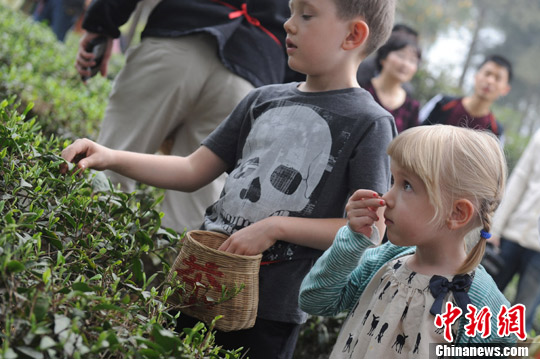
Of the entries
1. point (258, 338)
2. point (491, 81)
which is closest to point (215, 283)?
point (258, 338)

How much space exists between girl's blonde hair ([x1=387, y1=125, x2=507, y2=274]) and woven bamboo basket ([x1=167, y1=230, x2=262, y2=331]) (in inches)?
20.8

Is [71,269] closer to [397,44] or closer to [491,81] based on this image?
[397,44]

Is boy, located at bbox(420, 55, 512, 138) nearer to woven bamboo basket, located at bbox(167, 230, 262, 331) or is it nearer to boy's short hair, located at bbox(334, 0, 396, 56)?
boy's short hair, located at bbox(334, 0, 396, 56)

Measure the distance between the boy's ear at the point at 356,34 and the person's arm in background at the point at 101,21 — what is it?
Answer: 4.52ft

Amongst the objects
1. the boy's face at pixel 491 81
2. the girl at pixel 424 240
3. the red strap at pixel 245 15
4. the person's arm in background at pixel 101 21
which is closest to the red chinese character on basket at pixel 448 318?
the girl at pixel 424 240

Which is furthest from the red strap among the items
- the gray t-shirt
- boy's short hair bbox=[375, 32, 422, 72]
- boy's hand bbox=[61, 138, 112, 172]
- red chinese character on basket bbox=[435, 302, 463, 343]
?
boy's short hair bbox=[375, 32, 422, 72]

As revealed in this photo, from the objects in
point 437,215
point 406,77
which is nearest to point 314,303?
point 437,215

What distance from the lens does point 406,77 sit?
5105mm

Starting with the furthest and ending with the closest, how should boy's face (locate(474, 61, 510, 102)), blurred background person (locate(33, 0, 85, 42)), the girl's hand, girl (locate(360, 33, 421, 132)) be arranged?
blurred background person (locate(33, 0, 85, 42)) → boy's face (locate(474, 61, 510, 102)) → girl (locate(360, 33, 421, 132)) → the girl's hand

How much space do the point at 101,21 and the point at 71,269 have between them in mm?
1814

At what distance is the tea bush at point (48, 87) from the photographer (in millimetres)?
4391

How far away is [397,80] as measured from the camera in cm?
512

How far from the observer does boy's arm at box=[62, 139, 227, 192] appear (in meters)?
2.29

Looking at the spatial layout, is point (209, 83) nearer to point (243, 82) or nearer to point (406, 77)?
point (243, 82)
